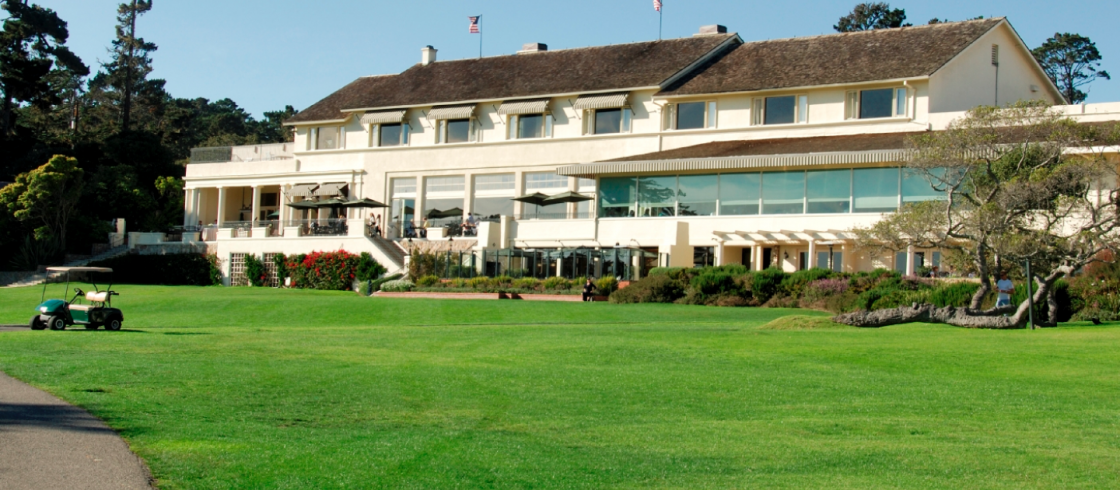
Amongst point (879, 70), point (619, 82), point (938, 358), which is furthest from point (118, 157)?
point (938, 358)

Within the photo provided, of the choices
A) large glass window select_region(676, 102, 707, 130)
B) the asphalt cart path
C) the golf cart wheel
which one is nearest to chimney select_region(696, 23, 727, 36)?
large glass window select_region(676, 102, 707, 130)

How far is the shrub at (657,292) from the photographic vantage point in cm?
3875

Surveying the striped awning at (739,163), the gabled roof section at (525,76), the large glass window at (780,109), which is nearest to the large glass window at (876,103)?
the large glass window at (780,109)

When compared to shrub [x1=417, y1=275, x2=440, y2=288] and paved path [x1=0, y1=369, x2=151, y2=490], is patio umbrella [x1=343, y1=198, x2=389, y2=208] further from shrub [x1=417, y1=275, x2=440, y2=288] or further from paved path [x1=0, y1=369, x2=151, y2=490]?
paved path [x1=0, y1=369, x2=151, y2=490]

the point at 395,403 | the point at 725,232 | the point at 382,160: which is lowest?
the point at 395,403

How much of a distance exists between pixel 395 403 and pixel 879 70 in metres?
39.3

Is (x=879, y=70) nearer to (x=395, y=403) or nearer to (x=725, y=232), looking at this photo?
(x=725, y=232)

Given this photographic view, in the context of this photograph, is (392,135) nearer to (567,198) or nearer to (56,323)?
(567,198)

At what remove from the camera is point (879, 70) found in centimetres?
4794

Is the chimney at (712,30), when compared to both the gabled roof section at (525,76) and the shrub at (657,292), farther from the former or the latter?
the shrub at (657,292)

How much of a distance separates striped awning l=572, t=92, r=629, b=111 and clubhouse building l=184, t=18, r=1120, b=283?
115mm

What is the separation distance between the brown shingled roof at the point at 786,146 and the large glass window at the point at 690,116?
2768mm

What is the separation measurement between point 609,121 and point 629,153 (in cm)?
227

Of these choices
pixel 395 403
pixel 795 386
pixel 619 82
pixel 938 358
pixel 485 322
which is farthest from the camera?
pixel 619 82
